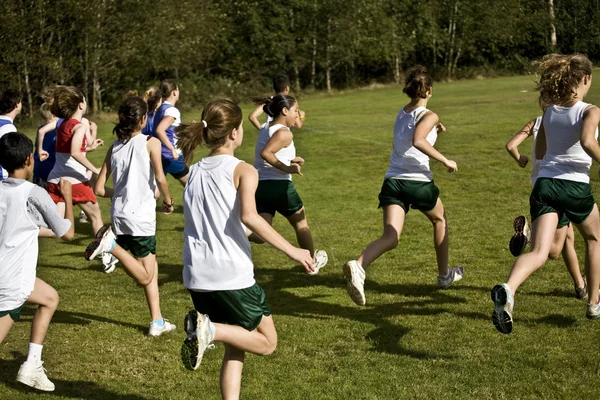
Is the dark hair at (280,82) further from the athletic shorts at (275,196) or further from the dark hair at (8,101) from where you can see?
the dark hair at (8,101)

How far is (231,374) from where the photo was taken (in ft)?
15.0

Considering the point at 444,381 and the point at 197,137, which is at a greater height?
the point at 197,137

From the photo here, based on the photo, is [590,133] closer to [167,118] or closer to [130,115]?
[130,115]

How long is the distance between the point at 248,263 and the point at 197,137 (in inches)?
32.3

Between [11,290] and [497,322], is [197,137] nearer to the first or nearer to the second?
[11,290]

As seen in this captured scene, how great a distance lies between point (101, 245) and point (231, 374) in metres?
1.97

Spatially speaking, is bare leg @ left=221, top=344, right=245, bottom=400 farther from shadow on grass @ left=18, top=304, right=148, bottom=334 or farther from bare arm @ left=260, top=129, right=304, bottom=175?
bare arm @ left=260, top=129, right=304, bottom=175

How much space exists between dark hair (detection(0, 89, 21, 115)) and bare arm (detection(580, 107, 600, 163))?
5.67 m

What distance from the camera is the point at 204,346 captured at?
14.1 feet

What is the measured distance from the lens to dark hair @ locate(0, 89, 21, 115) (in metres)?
8.31

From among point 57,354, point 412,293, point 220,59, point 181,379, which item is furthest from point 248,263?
point 220,59

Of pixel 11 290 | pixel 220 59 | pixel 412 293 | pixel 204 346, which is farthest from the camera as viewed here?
pixel 220 59

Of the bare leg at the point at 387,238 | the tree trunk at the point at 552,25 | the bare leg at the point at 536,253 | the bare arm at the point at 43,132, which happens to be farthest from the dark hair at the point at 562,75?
the tree trunk at the point at 552,25

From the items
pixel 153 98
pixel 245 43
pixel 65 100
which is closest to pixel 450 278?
pixel 65 100
